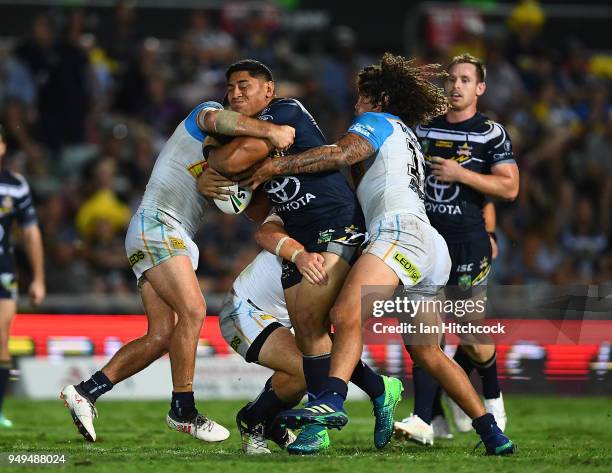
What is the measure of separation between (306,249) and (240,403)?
16.1ft

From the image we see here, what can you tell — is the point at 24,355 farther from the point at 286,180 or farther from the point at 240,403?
the point at 286,180

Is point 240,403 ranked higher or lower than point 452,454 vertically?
lower

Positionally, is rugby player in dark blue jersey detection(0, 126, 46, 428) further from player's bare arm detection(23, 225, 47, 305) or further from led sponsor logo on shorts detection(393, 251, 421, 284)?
led sponsor logo on shorts detection(393, 251, 421, 284)

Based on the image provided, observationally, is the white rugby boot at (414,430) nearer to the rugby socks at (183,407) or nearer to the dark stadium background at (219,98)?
the rugby socks at (183,407)

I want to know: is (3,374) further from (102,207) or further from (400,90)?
(102,207)

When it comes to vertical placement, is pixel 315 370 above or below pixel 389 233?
below

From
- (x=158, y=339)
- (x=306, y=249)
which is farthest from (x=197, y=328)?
(x=306, y=249)

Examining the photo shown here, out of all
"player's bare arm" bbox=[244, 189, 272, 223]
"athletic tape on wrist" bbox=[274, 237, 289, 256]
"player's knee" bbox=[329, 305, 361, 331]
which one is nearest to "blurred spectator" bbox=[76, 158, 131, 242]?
"player's bare arm" bbox=[244, 189, 272, 223]

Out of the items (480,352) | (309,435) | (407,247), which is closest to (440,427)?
(480,352)

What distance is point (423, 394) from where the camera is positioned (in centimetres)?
878

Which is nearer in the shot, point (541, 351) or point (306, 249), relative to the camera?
point (306, 249)

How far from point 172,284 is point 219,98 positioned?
26.9 feet

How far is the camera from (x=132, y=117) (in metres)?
16.4

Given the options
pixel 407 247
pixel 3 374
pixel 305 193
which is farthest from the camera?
pixel 3 374
